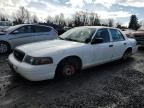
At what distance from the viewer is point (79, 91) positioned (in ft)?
14.8

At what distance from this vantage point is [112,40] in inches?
256

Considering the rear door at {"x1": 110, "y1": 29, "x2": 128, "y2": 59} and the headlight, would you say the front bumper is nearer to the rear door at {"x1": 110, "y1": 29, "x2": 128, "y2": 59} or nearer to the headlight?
the headlight

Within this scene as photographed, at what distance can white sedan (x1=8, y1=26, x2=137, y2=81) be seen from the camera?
4.56m

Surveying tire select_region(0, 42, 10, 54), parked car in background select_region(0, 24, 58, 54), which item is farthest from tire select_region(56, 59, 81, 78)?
tire select_region(0, 42, 10, 54)

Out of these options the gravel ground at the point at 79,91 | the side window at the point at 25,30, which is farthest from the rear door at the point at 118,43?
the side window at the point at 25,30

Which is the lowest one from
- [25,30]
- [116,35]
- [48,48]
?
[48,48]

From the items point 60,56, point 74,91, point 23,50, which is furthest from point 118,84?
point 23,50

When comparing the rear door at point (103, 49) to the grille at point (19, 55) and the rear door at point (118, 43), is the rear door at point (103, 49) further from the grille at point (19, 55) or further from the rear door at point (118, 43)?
the grille at point (19, 55)

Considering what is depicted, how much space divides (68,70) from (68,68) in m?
0.06

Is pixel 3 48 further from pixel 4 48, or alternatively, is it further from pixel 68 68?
pixel 68 68

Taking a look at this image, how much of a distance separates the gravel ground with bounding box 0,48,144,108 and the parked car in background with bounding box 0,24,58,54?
9.69ft

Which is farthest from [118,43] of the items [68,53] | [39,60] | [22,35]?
[22,35]

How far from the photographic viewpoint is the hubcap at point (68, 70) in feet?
16.6

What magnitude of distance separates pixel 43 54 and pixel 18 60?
2.69 feet
